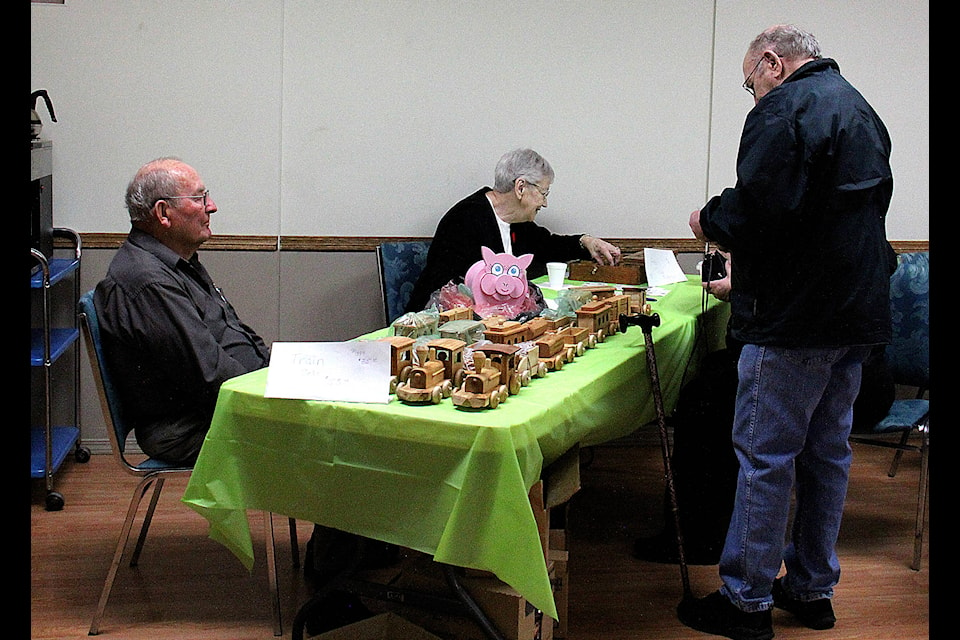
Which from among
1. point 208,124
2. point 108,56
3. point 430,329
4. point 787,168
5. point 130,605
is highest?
point 108,56

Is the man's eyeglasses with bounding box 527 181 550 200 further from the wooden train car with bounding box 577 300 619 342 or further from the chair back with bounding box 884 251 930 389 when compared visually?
the chair back with bounding box 884 251 930 389

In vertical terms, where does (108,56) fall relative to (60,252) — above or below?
above

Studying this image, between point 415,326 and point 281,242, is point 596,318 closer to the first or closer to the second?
point 415,326

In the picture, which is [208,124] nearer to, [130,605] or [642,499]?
[130,605]

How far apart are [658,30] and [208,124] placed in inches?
76.5

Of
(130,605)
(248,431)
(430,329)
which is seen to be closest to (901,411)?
(430,329)

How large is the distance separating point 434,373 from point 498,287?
87 centimetres

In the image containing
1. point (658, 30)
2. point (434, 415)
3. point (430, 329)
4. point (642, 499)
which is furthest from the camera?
point (658, 30)

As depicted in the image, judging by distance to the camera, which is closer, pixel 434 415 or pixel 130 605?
pixel 434 415

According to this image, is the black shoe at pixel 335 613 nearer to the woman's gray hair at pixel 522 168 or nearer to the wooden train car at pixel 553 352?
the wooden train car at pixel 553 352

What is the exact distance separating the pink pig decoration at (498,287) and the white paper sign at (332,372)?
0.84m

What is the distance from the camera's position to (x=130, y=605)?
2.88 metres

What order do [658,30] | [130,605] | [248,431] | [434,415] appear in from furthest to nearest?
1. [658,30]
2. [130,605]
3. [248,431]
4. [434,415]

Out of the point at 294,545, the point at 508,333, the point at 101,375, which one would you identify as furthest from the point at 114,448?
the point at 508,333
